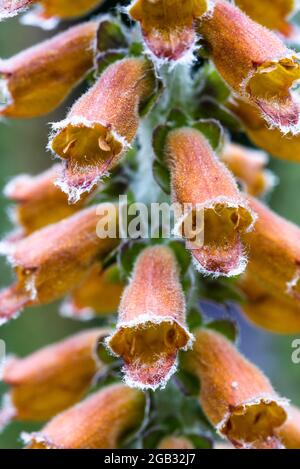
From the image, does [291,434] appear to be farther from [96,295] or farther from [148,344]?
[96,295]

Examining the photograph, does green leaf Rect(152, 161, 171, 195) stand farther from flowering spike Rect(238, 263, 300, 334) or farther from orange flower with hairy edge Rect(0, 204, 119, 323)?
flowering spike Rect(238, 263, 300, 334)

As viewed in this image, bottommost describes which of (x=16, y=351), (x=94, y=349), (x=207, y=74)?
(x=16, y=351)

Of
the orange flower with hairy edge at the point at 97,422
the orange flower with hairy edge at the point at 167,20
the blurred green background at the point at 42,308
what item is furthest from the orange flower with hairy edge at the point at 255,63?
the blurred green background at the point at 42,308

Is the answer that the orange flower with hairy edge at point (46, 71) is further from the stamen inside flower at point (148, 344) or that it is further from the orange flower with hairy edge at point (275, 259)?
the stamen inside flower at point (148, 344)

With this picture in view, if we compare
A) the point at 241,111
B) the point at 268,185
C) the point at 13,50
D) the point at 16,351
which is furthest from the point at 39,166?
the point at 241,111

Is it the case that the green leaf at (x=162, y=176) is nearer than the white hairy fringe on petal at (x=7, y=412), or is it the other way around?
the green leaf at (x=162, y=176)
